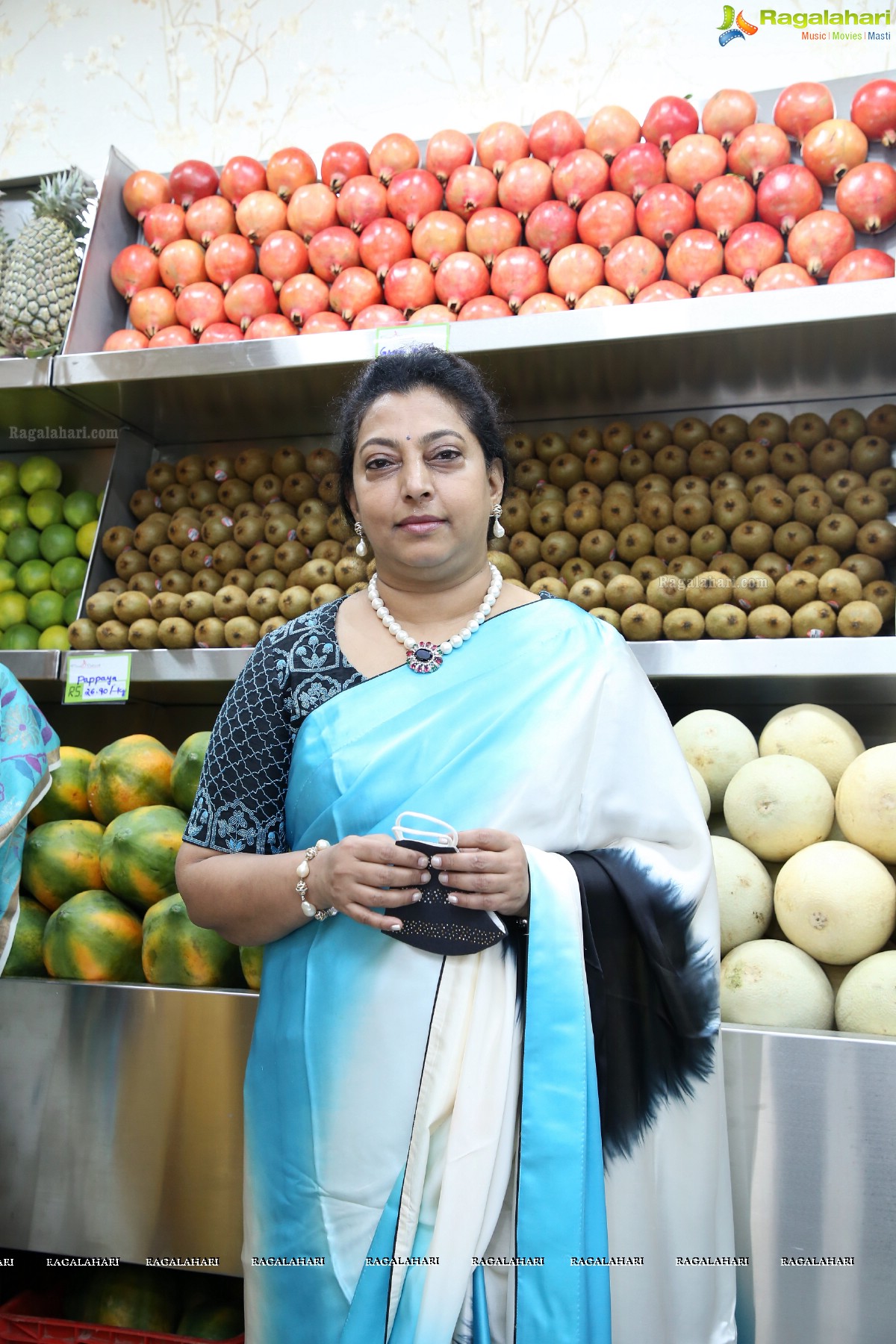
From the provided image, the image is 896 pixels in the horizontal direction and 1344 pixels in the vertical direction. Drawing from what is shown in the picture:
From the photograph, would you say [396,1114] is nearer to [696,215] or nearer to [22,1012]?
[22,1012]

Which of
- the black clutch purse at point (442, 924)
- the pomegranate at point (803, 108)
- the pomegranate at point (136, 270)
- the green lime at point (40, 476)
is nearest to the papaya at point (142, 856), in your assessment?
the black clutch purse at point (442, 924)

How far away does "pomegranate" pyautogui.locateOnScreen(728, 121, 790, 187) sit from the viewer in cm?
246

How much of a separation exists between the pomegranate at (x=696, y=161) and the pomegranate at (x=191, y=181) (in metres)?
1.41

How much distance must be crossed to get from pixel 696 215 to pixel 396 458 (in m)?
1.55

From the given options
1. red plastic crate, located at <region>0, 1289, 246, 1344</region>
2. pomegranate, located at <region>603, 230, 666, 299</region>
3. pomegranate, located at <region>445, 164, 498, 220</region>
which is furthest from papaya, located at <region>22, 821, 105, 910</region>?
pomegranate, located at <region>445, 164, 498, 220</region>

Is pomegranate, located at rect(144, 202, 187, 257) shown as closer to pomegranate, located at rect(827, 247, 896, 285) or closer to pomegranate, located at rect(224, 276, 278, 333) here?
pomegranate, located at rect(224, 276, 278, 333)

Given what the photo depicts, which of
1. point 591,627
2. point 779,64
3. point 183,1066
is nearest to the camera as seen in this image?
point 591,627

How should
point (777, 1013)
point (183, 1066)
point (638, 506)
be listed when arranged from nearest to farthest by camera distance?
point (777, 1013)
point (183, 1066)
point (638, 506)

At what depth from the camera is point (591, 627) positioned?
1473 mm

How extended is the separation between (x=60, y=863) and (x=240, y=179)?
6.82ft

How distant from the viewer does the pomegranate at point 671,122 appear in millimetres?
2584

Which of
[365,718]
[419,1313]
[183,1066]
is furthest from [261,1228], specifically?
[365,718]

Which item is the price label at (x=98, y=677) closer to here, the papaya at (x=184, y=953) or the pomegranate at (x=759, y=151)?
the papaya at (x=184, y=953)

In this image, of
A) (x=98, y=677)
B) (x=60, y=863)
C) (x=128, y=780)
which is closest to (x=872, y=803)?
(x=128, y=780)
